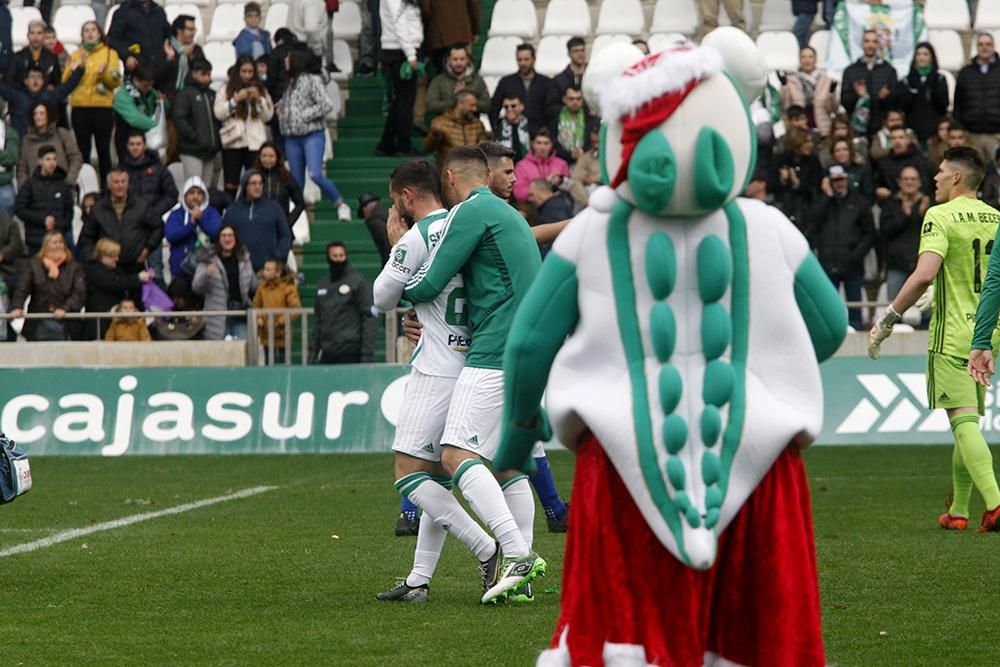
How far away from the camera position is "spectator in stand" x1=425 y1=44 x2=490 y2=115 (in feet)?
71.5

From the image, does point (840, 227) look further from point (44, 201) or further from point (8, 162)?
point (8, 162)

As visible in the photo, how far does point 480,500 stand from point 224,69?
18000 millimetres

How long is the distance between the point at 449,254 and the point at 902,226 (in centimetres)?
1233

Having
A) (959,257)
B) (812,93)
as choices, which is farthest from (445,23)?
(959,257)

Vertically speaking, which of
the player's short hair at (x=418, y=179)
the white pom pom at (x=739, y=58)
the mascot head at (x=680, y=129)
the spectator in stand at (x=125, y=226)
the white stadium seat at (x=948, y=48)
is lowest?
the spectator in stand at (x=125, y=226)

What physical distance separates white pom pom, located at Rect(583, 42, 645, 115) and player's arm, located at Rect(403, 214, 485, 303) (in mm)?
2847

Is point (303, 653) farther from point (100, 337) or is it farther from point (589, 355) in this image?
point (100, 337)

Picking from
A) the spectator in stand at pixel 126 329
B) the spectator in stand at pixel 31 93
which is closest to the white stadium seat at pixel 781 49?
the spectator in stand at pixel 31 93

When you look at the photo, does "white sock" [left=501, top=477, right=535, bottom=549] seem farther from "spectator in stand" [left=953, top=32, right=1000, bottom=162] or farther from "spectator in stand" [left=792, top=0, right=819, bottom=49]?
"spectator in stand" [left=792, top=0, right=819, bottom=49]

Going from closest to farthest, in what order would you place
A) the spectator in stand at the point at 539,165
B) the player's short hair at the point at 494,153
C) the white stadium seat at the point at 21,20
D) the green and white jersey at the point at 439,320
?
1. the green and white jersey at the point at 439,320
2. the player's short hair at the point at 494,153
3. the spectator in stand at the point at 539,165
4. the white stadium seat at the point at 21,20

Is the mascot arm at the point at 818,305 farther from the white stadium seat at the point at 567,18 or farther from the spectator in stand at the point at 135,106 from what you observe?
the white stadium seat at the point at 567,18

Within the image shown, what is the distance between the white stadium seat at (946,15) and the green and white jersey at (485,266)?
59.5 feet

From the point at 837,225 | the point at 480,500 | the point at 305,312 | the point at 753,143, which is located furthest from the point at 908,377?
the point at 753,143

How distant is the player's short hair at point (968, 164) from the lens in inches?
426
